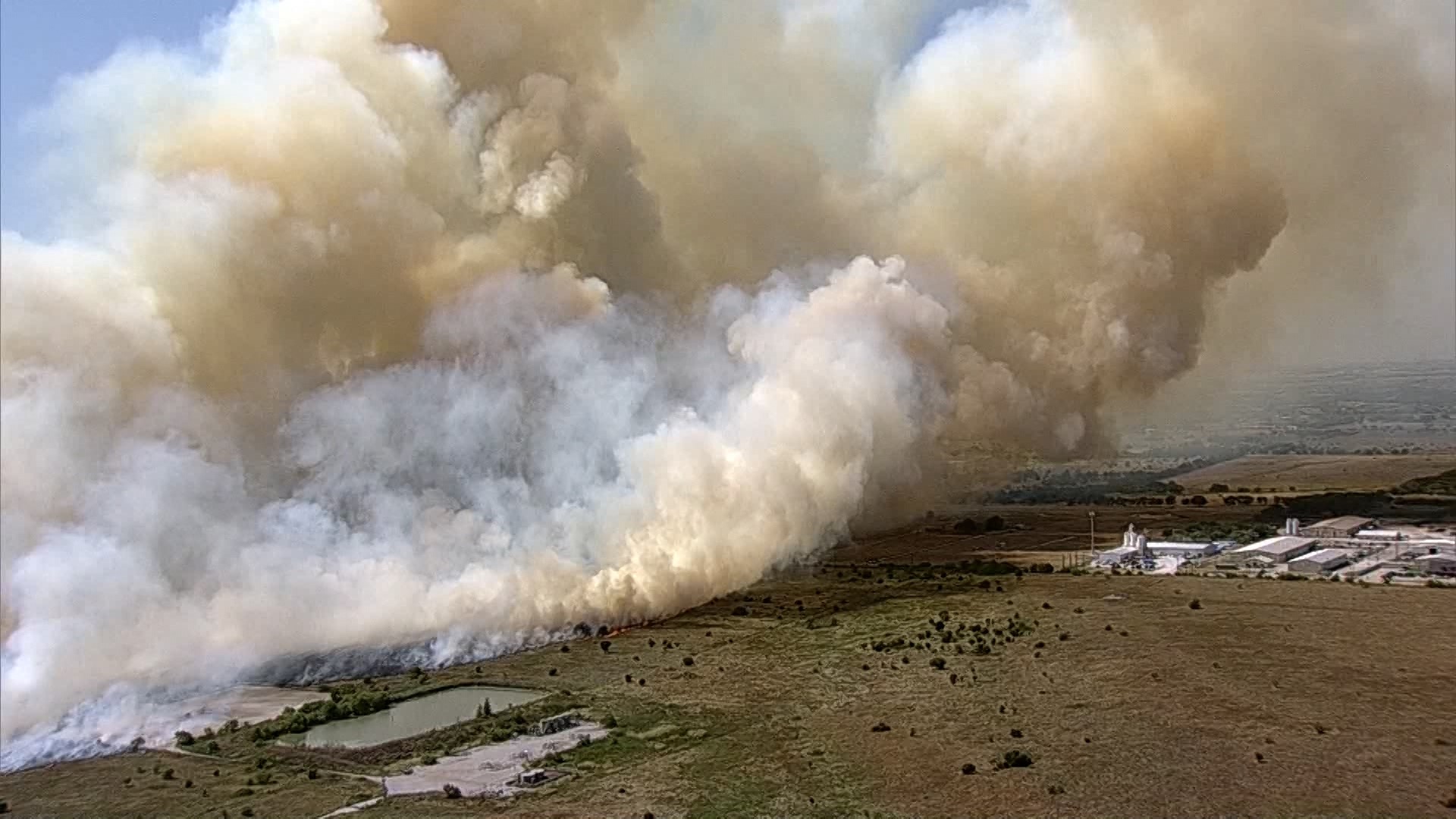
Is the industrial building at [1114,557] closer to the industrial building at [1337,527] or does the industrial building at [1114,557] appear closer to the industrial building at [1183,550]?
the industrial building at [1183,550]

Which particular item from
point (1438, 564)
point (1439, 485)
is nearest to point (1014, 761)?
point (1438, 564)

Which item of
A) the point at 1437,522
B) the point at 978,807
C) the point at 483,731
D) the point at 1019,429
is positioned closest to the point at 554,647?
the point at 483,731

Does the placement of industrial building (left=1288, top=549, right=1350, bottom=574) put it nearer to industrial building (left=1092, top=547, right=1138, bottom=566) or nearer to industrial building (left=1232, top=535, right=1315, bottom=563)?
industrial building (left=1232, top=535, right=1315, bottom=563)

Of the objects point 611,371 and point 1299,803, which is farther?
point 611,371

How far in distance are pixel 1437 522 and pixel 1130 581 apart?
17.3 metres

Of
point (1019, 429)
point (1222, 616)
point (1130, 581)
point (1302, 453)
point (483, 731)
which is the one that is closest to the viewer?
point (483, 731)

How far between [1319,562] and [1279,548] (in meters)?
3.14

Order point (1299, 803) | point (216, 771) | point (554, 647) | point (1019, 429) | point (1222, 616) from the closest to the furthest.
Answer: point (1299, 803) → point (216, 771) → point (1222, 616) → point (554, 647) → point (1019, 429)

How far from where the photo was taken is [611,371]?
53938mm

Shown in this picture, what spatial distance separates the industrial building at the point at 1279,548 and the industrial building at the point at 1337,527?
1327 mm

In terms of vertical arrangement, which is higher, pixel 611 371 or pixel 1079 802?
pixel 611 371

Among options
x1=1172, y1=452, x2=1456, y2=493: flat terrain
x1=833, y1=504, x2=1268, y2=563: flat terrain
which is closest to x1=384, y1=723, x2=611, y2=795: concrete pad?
x1=833, y1=504, x2=1268, y2=563: flat terrain

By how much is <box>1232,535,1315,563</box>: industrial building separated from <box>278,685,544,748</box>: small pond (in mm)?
34863

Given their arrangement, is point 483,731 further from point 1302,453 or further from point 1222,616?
point 1302,453
